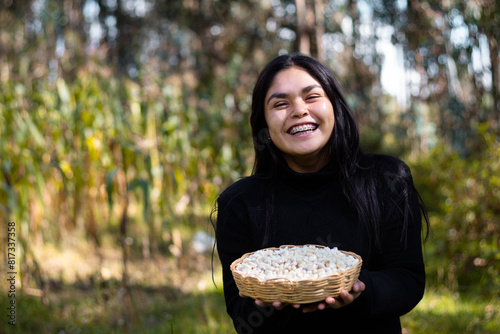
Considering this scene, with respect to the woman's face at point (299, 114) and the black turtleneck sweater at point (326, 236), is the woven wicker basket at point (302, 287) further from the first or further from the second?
the woman's face at point (299, 114)

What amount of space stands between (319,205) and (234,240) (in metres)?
0.26

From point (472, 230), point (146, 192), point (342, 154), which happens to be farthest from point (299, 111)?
point (472, 230)

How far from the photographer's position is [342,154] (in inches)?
53.7

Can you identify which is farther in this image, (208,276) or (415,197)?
(208,276)

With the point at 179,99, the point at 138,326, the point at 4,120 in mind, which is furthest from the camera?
the point at 179,99

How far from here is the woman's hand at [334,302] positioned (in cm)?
105

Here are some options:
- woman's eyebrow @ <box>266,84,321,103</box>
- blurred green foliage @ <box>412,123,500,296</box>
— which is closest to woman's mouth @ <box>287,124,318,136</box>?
woman's eyebrow @ <box>266,84,321,103</box>

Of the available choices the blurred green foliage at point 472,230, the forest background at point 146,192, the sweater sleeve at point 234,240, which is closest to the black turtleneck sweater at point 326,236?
the sweater sleeve at point 234,240

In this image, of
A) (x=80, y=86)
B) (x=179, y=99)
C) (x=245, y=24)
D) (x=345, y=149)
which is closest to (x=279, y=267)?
(x=345, y=149)

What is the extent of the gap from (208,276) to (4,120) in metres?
2.02

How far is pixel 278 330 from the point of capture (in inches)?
48.6

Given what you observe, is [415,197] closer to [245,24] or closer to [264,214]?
[264,214]

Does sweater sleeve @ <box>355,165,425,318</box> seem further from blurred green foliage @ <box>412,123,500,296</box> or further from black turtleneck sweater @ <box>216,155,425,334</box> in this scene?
blurred green foliage @ <box>412,123,500,296</box>

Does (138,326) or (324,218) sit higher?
(324,218)
